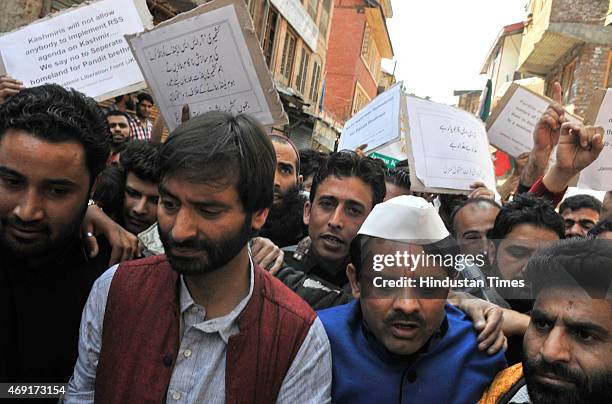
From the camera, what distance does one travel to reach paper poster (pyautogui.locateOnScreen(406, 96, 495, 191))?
9.46 feet

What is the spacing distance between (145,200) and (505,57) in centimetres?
2948

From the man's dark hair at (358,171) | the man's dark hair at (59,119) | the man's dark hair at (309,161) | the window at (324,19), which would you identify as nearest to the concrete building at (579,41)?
the window at (324,19)

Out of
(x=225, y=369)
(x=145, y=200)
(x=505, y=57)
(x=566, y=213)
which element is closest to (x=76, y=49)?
(x=145, y=200)

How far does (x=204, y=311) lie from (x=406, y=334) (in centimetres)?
65

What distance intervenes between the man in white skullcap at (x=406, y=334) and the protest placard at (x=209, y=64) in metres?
1.09

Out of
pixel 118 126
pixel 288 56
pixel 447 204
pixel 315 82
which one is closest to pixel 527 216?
pixel 447 204

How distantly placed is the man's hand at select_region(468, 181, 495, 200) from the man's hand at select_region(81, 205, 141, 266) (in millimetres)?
1901

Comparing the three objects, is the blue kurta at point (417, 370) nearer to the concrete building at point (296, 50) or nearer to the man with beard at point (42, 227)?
the man with beard at point (42, 227)

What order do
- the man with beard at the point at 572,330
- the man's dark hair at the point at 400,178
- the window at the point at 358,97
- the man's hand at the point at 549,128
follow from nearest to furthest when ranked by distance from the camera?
the man with beard at the point at 572,330
the man's hand at the point at 549,128
the man's dark hair at the point at 400,178
the window at the point at 358,97

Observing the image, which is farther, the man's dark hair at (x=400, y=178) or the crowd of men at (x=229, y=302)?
the man's dark hair at (x=400, y=178)

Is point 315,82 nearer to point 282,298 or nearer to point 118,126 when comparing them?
point 118,126

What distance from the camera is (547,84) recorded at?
17.1 m

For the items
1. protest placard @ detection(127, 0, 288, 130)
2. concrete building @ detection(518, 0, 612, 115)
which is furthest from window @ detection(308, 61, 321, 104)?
protest placard @ detection(127, 0, 288, 130)

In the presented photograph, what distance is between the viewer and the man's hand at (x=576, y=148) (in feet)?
8.48
